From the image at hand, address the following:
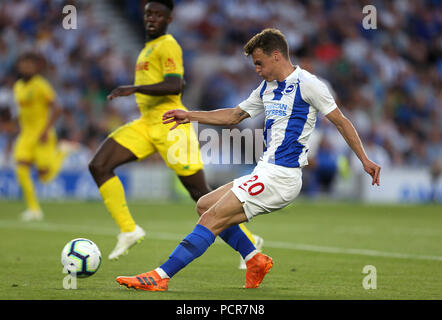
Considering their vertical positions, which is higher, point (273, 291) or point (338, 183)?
point (273, 291)

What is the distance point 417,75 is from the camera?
23875mm

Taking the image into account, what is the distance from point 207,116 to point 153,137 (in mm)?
1981

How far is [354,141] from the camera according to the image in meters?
5.95

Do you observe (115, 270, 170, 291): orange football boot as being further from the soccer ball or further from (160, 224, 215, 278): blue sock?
the soccer ball

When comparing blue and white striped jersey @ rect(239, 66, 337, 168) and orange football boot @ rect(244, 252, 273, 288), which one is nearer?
blue and white striped jersey @ rect(239, 66, 337, 168)

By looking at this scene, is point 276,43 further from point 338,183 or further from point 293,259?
point 338,183

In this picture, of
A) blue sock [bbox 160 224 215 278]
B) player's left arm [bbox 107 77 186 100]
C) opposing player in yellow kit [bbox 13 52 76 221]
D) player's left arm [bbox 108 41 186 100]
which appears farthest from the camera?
opposing player in yellow kit [bbox 13 52 76 221]

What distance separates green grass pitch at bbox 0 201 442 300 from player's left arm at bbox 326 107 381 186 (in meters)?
0.92

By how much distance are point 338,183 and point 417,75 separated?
5148 millimetres

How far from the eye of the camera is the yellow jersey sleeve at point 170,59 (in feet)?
27.0

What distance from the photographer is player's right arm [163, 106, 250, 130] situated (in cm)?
625

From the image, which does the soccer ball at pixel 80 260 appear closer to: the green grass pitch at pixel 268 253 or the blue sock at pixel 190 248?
the green grass pitch at pixel 268 253

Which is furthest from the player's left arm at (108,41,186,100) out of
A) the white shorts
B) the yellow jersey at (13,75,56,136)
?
the yellow jersey at (13,75,56,136)
